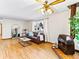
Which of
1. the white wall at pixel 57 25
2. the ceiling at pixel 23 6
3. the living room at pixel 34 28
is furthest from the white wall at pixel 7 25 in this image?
the white wall at pixel 57 25

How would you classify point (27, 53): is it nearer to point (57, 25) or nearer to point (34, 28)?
point (57, 25)

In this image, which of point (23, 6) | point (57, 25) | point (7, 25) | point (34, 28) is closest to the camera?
point (23, 6)

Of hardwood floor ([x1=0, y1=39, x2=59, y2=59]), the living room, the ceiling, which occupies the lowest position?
hardwood floor ([x1=0, y1=39, x2=59, y2=59])

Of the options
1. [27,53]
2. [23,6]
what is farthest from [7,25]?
[27,53]

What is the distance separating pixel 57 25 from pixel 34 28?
5.72 metres

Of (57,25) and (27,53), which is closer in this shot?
(27,53)

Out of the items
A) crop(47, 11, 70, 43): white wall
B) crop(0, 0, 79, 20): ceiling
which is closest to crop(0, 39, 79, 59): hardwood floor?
crop(47, 11, 70, 43): white wall

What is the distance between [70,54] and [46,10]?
2242 millimetres

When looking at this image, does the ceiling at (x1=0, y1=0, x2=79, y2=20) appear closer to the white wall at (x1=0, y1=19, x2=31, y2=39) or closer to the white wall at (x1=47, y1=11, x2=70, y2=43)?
the white wall at (x1=47, y1=11, x2=70, y2=43)

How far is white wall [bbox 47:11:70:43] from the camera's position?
6480 mm

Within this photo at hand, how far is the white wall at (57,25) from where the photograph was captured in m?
6.48

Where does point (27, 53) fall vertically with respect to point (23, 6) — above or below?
below

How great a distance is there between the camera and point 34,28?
42.1 ft

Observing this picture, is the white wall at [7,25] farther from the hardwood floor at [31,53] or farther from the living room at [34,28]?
the hardwood floor at [31,53]
